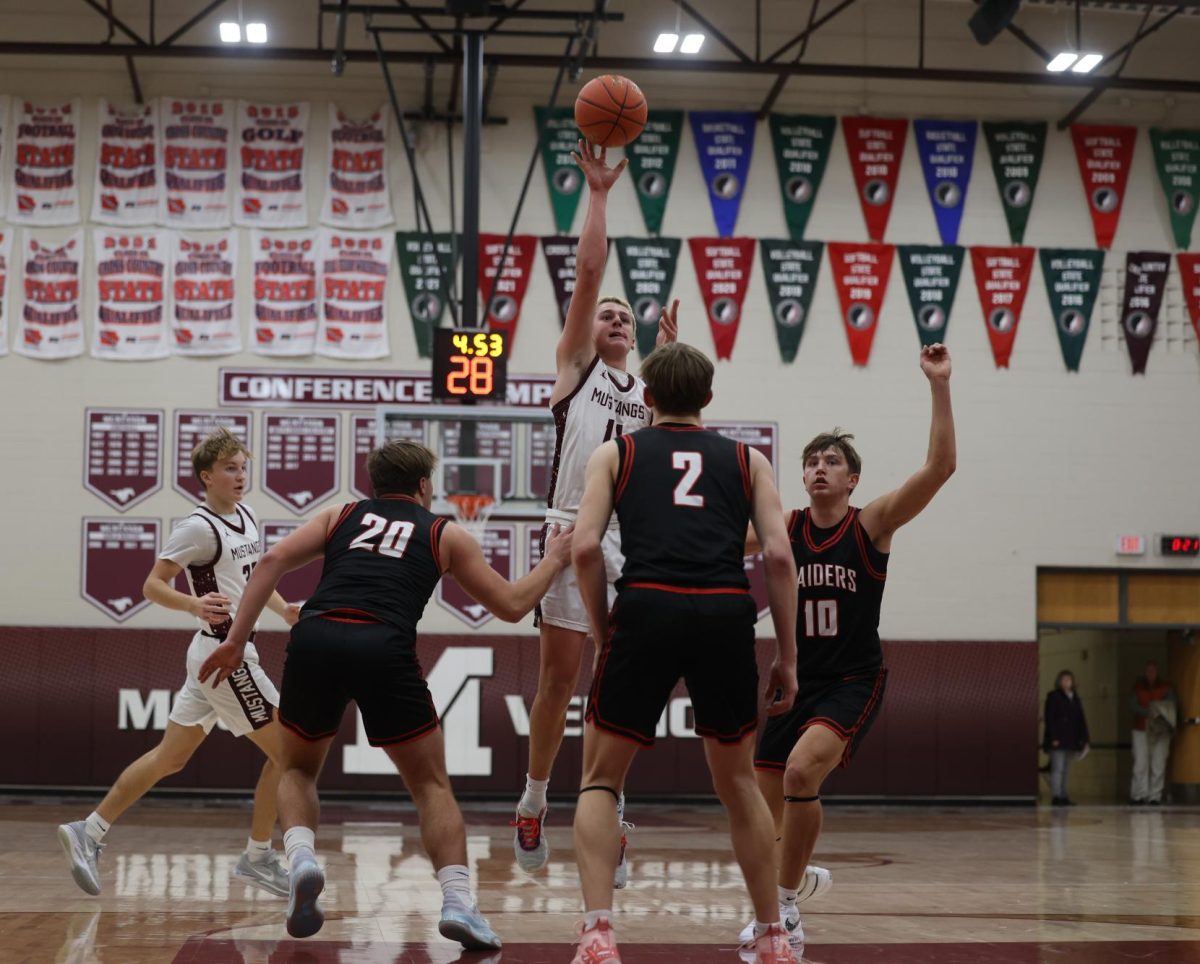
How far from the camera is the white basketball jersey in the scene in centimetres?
621

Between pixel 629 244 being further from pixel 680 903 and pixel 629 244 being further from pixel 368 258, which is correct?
pixel 680 903

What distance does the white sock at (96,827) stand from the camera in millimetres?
7574

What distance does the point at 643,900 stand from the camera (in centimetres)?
779

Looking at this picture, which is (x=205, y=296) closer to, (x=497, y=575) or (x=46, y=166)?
(x=46, y=166)

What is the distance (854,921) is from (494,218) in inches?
453

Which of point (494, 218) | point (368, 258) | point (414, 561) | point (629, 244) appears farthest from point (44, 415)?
point (414, 561)

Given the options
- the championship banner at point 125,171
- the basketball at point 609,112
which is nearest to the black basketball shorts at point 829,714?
the basketball at point 609,112

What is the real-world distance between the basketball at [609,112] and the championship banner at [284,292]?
1045cm

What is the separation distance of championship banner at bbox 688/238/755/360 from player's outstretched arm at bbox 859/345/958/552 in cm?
1081

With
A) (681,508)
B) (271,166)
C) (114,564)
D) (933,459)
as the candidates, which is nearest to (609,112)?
(933,459)

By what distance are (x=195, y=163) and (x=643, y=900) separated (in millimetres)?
11760

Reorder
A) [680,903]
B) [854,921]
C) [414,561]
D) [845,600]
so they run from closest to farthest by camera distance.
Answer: [414,561] < [845,600] < [854,921] < [680,903]

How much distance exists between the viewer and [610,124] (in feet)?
21.4

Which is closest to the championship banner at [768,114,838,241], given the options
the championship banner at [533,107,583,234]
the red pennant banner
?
the red pennant banner
